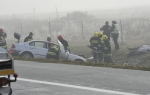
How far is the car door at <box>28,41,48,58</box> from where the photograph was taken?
66.4 feet

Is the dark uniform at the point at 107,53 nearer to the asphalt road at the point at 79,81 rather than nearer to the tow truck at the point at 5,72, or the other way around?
the asphalt road at the point at 79,81

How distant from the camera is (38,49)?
66.9 feet

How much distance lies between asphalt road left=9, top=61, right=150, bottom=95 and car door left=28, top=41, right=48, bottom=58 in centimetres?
794

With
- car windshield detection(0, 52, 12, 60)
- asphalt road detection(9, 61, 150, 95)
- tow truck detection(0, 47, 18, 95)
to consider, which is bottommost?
asphalt road detection(9, 61, 150, 95)

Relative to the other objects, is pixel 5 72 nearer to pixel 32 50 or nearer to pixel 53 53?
pixel 53 53

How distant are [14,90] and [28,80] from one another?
52.9 inches

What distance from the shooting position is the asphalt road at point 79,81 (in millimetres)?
8279

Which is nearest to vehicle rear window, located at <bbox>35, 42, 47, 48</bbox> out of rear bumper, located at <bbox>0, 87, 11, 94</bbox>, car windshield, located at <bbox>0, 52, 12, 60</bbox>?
car windshield, located at <bbox>0, 52, 12, 60</bbox>

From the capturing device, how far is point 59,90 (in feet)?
27.7

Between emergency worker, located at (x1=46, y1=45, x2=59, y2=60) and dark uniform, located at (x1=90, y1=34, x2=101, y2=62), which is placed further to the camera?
dark uniform, located at (x1=90, y1=34, x2=101, y2=62)

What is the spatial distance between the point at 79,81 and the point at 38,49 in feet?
36.3

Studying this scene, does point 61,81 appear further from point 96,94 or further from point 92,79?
point 96,94

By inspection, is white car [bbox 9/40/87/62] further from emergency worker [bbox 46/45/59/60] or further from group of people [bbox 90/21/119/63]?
group of people [bbox 90/21/119/63]

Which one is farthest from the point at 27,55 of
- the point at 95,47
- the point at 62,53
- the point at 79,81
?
the point at 79,81
